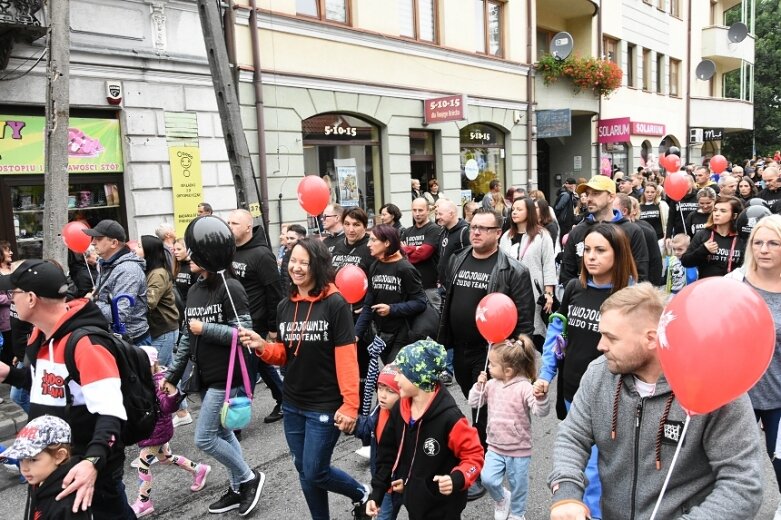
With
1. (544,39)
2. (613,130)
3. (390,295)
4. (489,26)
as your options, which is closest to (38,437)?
(390,295)

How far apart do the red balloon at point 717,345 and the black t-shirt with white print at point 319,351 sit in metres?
1.96

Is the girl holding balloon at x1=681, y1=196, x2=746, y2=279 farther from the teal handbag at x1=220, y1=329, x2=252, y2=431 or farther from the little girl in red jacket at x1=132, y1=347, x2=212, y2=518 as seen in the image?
the little girl in red jacket at x1=132, y1=347, x2=212, y2=518

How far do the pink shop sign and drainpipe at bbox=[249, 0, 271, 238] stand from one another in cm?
1391

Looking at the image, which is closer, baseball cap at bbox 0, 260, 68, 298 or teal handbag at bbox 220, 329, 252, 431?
baseball cap at bbox 0, 260, 68, 298

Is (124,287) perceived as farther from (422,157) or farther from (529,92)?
(529,92)

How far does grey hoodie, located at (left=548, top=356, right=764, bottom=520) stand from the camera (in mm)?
1763

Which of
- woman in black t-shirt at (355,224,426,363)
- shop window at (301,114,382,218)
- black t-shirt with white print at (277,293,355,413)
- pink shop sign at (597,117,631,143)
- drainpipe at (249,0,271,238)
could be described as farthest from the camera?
pink shop sign at (597,117,631,143)

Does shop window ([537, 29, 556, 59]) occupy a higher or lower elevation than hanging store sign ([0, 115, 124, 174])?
higher

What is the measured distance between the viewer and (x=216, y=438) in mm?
3930

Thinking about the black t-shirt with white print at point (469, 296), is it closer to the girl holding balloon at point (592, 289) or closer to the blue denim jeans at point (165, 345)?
the girl holding balloon at point (592, 289)

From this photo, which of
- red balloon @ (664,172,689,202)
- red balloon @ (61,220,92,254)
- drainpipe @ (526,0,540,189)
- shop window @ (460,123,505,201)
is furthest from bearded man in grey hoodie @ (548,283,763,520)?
drainpipe @ (526,0,540,189)

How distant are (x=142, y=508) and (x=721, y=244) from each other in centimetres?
542

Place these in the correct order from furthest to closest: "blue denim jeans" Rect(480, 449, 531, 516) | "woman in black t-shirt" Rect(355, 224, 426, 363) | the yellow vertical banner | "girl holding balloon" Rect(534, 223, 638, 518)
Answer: the yellow vertical banner
"woman in black t-shirt" Rect(355, 224, 426, 363)
"blue denim jeans" Rect(480, 449, 531, 516)
"girl holding balloon" Rect(534, 223, 638, 518)

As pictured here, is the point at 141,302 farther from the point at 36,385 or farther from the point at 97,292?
the point at 36,385
